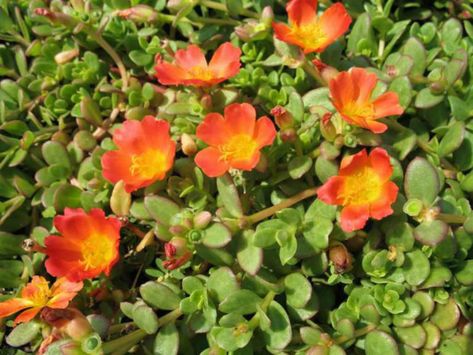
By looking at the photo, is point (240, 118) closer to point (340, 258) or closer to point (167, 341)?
point (340, 258)

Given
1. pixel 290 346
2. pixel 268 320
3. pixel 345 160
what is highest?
pixel 345 160

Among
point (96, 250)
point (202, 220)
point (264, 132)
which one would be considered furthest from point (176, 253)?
point (264, 132)

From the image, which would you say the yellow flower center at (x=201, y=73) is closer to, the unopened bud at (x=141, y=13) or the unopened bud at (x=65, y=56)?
the unopened bud at (x=141, y=13)

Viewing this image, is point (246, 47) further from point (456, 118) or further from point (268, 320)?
point (268, 320)

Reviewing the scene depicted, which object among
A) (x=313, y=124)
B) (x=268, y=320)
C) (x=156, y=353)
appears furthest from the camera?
(x=313, y=124)

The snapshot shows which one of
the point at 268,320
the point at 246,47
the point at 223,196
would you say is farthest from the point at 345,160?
the point at 246,47

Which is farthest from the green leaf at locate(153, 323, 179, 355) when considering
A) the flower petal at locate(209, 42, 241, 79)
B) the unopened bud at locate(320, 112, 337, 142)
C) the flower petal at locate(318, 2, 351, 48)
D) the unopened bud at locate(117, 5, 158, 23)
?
the unopened bud at locate(117, 5, 158, 23)

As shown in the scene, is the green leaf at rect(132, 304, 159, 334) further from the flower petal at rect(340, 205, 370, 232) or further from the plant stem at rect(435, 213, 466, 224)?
the plant stem at rect(435, 213, 466, 224)
